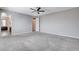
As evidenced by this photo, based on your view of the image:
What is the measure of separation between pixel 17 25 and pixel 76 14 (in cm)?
596

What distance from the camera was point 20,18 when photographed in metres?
8.27

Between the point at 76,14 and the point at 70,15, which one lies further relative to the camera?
the point at 70,15

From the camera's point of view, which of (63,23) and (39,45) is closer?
(39,45)

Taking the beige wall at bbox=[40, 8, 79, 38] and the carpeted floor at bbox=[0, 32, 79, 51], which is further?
the beige wall at bbox=[40, 8, 79, 38]

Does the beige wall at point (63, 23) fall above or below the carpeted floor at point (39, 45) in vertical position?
above

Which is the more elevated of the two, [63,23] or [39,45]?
[63,23]

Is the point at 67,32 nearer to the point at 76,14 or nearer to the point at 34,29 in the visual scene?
the point at 76,14

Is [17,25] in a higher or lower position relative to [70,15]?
lower

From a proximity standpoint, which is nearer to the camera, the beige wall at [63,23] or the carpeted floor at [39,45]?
the carpeted floor at [39,45]

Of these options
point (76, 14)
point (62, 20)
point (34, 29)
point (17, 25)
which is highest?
point (76, 14)

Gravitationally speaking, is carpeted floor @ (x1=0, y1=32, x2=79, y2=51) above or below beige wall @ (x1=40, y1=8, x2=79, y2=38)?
below
